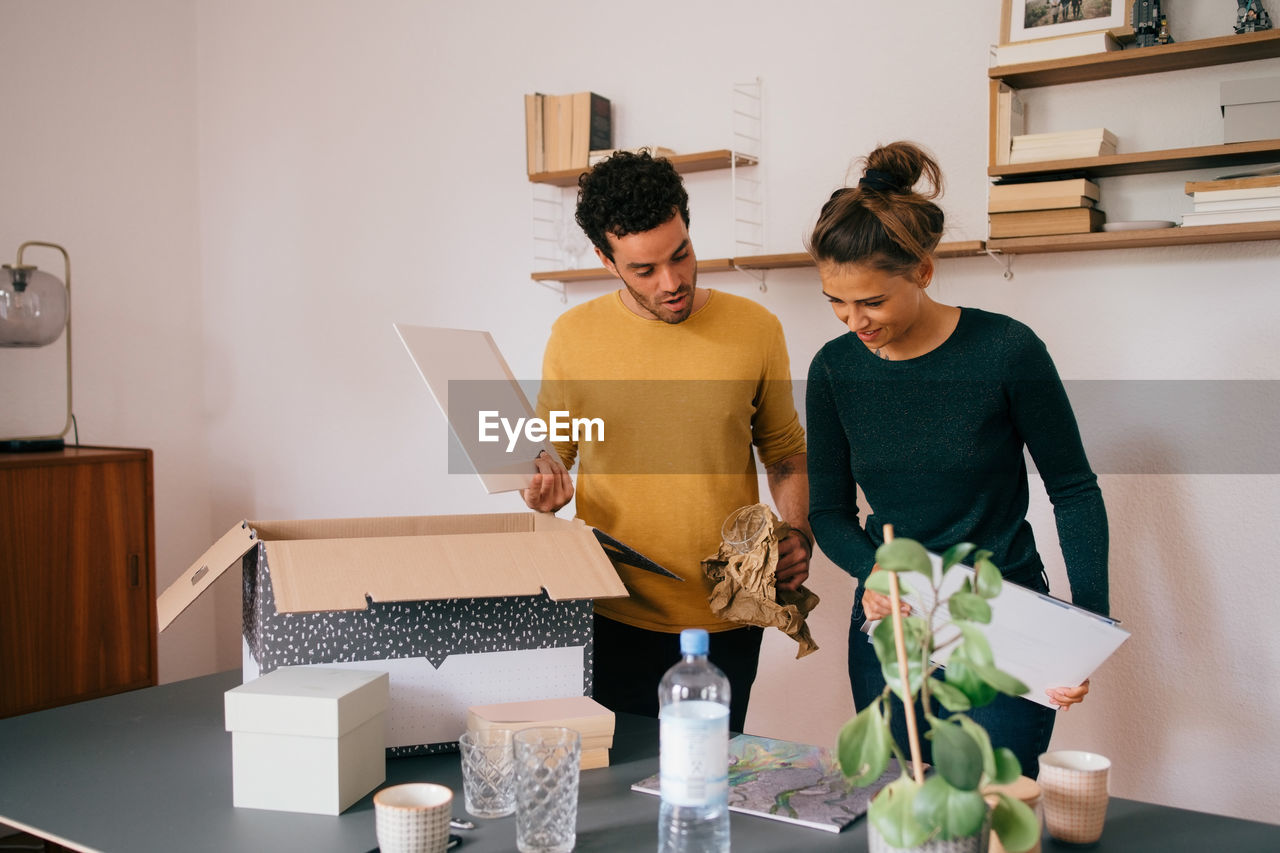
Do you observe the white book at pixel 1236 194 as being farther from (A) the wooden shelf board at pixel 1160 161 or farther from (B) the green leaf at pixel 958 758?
(B) the green leaf at pixel 958 758

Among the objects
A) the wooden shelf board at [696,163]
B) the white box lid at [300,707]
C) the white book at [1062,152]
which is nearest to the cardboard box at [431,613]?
the white box lid at [300,707]

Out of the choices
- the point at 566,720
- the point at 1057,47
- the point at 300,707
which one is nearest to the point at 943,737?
the point at 566,720

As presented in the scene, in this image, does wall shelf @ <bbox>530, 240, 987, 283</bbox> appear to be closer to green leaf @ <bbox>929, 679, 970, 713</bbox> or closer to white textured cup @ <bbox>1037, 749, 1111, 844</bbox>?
white textured cup @ <bbox>1037, 749, 1111, 844</bbox>

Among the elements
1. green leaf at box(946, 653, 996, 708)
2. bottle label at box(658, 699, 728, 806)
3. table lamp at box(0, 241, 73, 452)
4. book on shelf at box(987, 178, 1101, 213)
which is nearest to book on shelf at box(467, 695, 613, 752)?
bottle label at box(658, 699, 728, 806)

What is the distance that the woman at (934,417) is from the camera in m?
1.57

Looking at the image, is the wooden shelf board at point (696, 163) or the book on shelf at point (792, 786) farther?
the wooden shelf board at point (696, 163)

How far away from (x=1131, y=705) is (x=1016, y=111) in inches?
53.0

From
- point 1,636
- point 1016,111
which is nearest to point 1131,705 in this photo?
point 1016,111

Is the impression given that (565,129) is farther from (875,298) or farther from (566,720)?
(566,720)

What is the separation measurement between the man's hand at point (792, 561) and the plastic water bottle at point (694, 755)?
0.57 metres

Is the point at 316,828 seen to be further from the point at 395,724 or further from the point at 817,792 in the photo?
the point at 817,792

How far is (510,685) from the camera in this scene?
147 cm

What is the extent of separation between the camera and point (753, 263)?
2.68 metres
